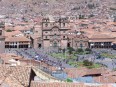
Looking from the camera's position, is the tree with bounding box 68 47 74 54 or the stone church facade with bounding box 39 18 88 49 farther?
the stone church facade with bounding box 39 18 88 49

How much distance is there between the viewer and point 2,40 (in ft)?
147

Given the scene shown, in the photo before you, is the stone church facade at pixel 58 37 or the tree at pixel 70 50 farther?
the stone church facade at pixel 58 37

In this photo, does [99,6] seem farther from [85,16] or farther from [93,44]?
[93,44]

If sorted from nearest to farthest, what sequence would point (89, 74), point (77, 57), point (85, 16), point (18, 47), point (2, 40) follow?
point (89, 74) → point (2, 40) → point (77, 57) → point (18, 47) → point (85, 16)

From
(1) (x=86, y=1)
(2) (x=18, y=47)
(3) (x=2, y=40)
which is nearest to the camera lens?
(3) (x=2, y=40)

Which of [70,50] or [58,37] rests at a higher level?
[58,37]

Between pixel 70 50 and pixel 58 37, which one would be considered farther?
pixel 58 37

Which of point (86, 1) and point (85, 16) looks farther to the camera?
point (86, 1)

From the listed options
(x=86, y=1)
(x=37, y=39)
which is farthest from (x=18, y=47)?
(x=86, y=1)

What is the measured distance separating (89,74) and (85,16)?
8562 cm

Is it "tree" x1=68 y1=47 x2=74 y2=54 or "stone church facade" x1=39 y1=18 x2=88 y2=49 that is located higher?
A: "stone church facade" x1=39 y1=18 x2=88 y2=49

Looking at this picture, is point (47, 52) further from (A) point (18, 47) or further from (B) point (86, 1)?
(B) point (86, 1)

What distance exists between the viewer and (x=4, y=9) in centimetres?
13412

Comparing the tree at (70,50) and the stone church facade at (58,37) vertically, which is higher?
the stone church facade at (58,37)
